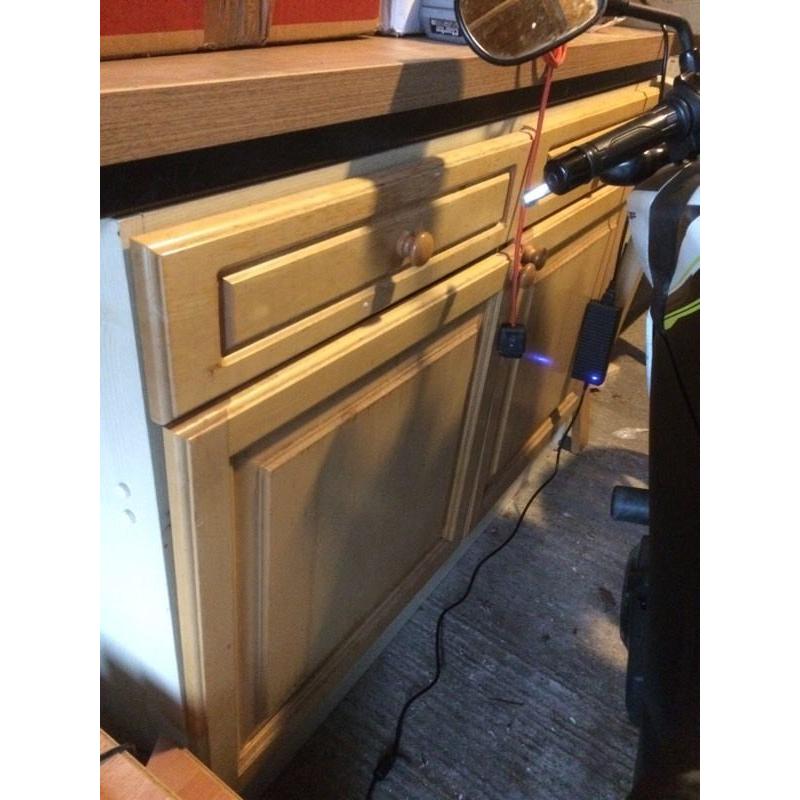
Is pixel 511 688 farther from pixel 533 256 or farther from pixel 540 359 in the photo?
pixel 533 256

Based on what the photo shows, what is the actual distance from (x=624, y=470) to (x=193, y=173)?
121 cm

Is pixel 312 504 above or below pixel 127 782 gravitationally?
above

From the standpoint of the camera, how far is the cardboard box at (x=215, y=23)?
0.44m

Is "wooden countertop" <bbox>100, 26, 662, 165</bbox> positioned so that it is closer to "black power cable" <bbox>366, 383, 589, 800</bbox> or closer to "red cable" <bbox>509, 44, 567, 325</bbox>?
"red cable" <bbox>509, 44, 567, 325</bbox>

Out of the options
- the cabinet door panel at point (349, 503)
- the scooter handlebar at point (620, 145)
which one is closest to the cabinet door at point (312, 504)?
the cabinet door panel at point (349, 503)

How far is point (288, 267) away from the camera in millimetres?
496

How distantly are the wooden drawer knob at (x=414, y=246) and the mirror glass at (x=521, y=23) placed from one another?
0.16m

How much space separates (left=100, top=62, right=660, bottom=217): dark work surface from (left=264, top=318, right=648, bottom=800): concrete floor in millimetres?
729

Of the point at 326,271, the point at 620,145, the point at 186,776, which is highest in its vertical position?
the point at 620,145

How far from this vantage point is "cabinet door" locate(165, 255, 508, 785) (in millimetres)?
536

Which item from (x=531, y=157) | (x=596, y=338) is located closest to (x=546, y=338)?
(x=596, y=338)

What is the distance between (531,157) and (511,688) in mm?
709

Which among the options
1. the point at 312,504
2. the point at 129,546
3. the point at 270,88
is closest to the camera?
the point at 270,88
